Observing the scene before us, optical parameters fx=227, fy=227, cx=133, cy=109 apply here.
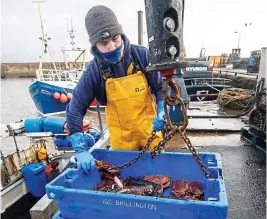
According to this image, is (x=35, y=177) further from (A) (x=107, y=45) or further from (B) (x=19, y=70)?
(B) (x=19, y=70)

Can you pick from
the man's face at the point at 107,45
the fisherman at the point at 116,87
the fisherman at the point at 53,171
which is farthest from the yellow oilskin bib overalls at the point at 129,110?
the fisherman at the point at 53,171

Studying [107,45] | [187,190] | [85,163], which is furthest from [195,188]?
[107,45]

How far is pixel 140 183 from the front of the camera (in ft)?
5.91

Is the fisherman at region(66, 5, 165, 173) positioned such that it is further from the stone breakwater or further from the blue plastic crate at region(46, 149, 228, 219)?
the stone breakwater

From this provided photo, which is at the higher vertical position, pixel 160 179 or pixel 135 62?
pixel 135 62

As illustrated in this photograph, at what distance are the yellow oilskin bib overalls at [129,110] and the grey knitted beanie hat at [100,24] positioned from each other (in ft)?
1.16

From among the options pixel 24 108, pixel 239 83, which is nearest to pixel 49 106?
pixel 24 108

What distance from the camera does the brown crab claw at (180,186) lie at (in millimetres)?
1695

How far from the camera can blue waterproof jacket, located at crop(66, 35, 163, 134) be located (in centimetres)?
200

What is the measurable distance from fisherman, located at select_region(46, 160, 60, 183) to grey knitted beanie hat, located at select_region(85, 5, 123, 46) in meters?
3.36

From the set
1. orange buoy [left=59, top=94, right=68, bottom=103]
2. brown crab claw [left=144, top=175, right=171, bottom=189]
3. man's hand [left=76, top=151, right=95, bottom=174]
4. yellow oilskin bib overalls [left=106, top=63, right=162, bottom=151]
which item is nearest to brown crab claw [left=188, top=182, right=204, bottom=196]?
brown crab claw [left=144, top=175, right=171, bottom=189]

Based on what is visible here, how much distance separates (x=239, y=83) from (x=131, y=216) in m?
14.9

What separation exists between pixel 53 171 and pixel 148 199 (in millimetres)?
3907

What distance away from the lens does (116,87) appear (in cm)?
201
